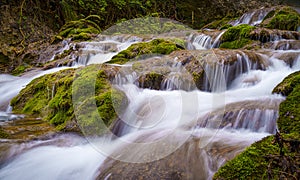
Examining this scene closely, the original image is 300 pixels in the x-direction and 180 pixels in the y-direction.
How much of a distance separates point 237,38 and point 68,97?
6.60m

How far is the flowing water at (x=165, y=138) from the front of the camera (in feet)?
8.97

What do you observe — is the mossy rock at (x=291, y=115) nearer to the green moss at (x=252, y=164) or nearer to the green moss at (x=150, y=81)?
the green moss at (x=252, y=164)

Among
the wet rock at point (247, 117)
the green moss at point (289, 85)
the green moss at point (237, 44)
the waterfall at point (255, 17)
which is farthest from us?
the waterfall at point (255, 17)

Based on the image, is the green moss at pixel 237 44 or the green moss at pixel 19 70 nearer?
the green moss at pixel 237 44

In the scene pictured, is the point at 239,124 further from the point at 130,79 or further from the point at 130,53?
the point at 130,53

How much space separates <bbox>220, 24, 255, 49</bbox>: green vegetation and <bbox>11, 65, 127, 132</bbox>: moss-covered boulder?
5173 mm

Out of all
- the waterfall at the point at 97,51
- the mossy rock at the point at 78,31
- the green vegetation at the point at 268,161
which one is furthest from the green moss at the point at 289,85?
the mossy rock at the point at 78,31

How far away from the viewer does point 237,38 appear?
840 centimetres

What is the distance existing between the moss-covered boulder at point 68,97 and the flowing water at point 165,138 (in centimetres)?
26

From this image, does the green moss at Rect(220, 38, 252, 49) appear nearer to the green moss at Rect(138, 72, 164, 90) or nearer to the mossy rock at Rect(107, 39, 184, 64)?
the mossy rock at Rect(107, 39, 184, 64)

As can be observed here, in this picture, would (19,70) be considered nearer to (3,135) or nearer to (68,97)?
(68,97)

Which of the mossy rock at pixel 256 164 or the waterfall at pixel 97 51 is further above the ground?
the mossy rock at pixel 256 164

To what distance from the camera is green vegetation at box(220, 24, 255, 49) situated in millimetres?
8062

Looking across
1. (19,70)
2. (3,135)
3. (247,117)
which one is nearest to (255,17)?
(247,117)
